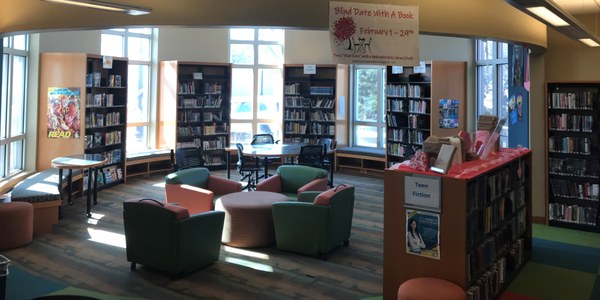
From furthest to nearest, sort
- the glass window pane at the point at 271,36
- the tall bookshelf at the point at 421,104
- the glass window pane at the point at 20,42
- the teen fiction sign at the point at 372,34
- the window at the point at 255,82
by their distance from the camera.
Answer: the glass window pane at the point at 271,36 < the window at the point at 255,82 < the tall bookshelf at the point at 421,104 < the glass window pane at the point at 20,42 < the teen fiction sign at the point at 372,34

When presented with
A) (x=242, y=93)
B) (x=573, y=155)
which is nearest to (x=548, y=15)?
(x=573, y=155)

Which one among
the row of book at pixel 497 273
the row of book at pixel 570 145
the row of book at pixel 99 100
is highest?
the row of book at pixel 99 100

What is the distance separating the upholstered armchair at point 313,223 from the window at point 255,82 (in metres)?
7.22

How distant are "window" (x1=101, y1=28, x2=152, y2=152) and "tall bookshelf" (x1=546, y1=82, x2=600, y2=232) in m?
9.24

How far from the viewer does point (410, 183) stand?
412cm

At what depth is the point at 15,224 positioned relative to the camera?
6.10 meters

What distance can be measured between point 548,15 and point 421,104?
22.9 ft

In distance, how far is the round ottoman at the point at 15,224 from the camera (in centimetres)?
602

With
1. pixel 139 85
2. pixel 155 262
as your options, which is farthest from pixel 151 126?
pixel 155 262

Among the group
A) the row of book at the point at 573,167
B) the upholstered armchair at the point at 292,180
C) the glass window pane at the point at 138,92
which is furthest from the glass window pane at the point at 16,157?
the row of book at the point at 573,167

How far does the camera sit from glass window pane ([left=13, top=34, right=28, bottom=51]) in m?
8.39

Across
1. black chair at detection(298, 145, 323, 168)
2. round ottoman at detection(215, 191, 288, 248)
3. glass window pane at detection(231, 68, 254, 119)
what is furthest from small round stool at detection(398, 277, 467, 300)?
glass window pane at detection(231, 68, 254, 119)

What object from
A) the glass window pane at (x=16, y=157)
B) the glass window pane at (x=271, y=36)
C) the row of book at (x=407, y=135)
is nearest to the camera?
the glass window pane at (x=16, y=157)

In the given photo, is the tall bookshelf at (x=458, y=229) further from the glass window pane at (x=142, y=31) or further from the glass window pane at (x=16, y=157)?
the glass window pane at (x=142, y=31)
